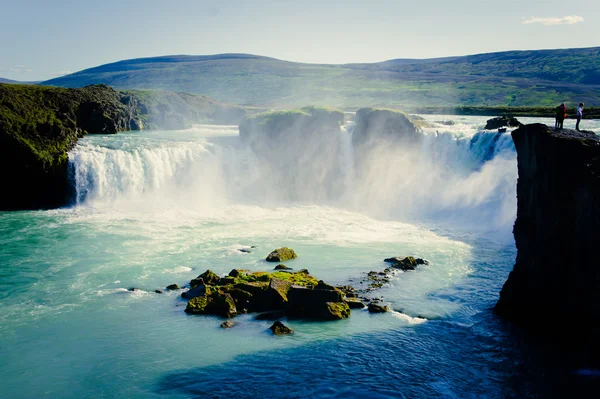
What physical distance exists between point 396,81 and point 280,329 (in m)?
150

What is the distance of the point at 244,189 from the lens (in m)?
44.8

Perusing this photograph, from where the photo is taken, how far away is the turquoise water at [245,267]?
604 inches

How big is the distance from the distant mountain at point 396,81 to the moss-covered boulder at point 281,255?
292 feet

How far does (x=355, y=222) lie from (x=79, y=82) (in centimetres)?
18088

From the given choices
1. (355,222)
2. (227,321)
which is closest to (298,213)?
(355,222)

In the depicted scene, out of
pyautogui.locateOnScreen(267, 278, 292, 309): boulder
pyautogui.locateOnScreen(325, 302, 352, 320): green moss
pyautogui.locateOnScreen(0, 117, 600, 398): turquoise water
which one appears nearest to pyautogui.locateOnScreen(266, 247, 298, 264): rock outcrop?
pyautogui.locateOnScreen(0, 117, 600, 398): turquoise water

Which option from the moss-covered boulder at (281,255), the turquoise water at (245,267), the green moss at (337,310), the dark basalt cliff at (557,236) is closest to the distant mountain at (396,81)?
the turquoise water at (245,267)

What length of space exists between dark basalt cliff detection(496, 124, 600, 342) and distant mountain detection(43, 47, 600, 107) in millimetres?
94443

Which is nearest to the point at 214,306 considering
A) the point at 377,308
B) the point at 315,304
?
the point at 315,304

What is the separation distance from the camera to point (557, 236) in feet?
57.0

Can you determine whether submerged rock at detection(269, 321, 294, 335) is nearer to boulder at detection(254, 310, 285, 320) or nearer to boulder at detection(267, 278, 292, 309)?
boulder at detection(254, 310, 285, 320)

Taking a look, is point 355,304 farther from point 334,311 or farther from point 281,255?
point 281,255

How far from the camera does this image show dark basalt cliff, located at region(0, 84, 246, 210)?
123 ft

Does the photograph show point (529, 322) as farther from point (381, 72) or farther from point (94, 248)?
point (381, 72)
